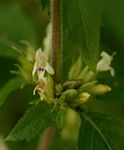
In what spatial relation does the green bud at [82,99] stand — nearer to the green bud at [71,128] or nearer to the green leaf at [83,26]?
the green leaf at [83,26]

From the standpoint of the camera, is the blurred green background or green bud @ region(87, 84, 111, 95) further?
the blurred green background

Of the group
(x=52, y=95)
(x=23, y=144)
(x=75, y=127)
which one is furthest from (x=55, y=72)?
(x=23, y=144)

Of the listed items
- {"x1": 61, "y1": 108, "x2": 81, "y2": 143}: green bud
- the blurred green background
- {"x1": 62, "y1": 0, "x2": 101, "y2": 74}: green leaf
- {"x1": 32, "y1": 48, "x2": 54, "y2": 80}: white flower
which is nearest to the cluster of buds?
{"x1": 32, "y1": 48, "x2": 54, "y2": 80}: white flower

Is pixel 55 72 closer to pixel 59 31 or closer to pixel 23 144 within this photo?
pixel 59 31

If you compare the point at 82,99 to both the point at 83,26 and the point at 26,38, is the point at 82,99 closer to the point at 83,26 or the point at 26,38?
the point at 83,26

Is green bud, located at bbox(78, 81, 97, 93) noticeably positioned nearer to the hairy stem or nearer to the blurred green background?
the hairy stem

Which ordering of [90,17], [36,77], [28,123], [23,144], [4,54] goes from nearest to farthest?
1. [90,17]
2. [28,123]
3. [36,77]
4. [4,54]
5. [23,144]
